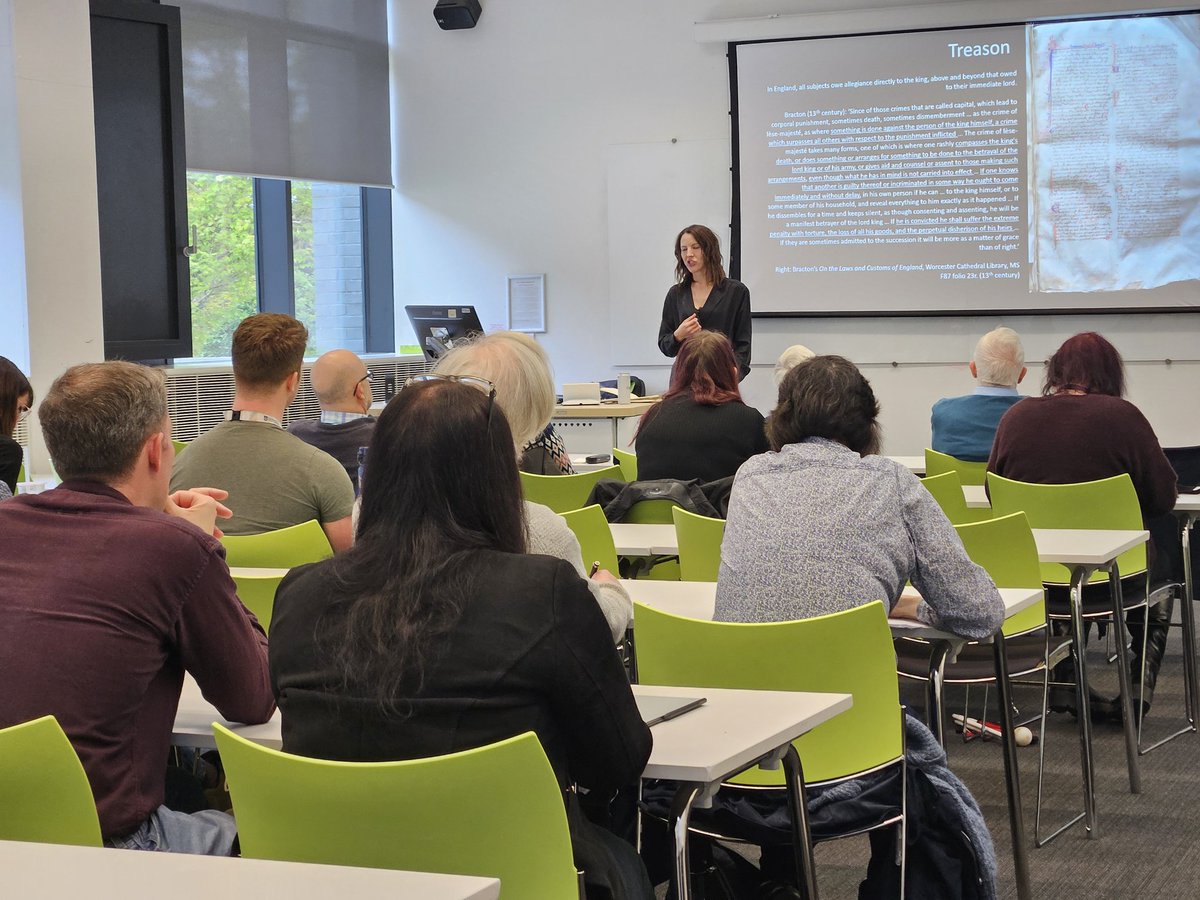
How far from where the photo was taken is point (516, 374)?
9.23 ft

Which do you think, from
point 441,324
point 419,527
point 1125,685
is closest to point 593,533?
point 1125,685

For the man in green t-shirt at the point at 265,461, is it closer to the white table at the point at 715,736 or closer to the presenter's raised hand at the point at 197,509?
the presenter's raised hand at the point at 197,509

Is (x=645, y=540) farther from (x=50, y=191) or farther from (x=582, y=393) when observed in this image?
(x=50, y=191)

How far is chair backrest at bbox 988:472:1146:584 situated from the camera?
3.97 m

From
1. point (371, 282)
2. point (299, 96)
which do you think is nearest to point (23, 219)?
point (299, 96)

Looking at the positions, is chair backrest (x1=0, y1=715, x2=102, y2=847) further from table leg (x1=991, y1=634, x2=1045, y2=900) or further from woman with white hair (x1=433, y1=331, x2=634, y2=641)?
table leg (x1=991, y1=634, x2=1045, y2=900)

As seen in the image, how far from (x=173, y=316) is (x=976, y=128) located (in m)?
4.83

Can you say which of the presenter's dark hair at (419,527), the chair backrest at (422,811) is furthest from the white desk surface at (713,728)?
the presenter's dark hair at (419,527)

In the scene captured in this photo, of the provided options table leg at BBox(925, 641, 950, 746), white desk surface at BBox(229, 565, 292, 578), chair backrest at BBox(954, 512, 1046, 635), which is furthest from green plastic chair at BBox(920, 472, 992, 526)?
white desk surface at BBox(229, 565, 292, 578)

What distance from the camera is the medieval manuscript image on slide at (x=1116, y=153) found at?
7648 mm

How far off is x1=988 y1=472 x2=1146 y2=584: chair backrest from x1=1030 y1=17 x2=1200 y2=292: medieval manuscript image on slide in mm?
4141

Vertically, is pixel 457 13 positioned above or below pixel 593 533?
above

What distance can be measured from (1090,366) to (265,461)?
262 cm

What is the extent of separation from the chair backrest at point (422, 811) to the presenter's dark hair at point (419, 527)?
0.15 m
